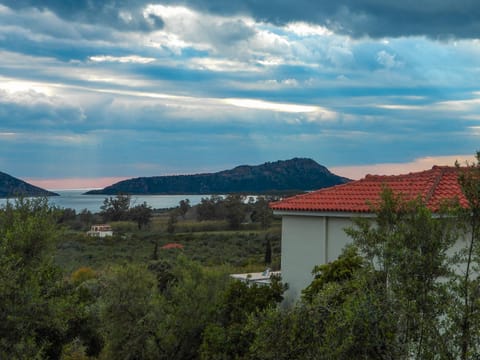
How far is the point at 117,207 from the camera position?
87.6 meters

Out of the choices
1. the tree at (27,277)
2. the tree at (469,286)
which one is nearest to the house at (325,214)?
the tree at (27,277)

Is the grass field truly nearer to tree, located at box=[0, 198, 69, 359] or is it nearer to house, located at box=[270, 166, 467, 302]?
house, located at box=[270, 166, 467, 302]

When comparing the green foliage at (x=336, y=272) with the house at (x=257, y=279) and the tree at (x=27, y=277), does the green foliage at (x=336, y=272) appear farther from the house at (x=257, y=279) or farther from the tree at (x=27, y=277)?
the tree at (x=27, y=277)

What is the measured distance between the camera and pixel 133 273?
61.9 feet

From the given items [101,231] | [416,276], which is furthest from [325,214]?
[101,231]

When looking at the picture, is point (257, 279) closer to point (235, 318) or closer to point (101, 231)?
point (235, 318)

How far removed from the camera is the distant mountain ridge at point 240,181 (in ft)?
290

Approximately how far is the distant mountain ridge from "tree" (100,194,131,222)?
233 centimetres

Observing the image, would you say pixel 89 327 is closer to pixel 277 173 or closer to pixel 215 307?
pixel 215 307

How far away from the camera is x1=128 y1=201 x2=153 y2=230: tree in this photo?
81.7 meters

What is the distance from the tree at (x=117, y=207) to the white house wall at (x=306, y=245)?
69339mm

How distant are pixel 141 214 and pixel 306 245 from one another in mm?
65147

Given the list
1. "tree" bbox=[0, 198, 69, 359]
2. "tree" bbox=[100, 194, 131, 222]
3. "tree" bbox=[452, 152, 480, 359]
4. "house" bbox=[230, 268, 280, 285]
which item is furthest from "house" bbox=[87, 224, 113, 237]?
"tree" bbox=[452, 152, 480, 359]

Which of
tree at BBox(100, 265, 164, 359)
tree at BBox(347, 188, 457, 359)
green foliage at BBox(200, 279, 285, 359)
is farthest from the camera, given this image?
tree at BBox(100, 265, 164, 359)
